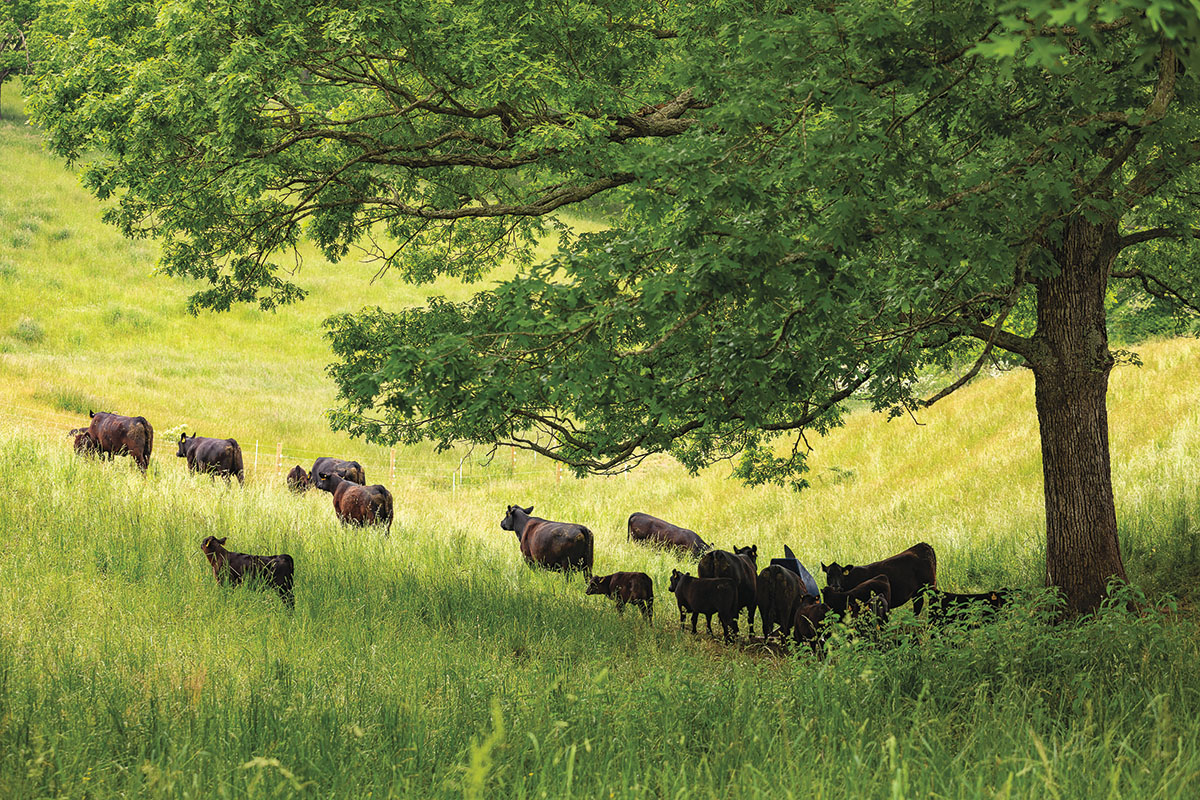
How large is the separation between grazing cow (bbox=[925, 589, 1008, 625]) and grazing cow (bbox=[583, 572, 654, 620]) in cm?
350

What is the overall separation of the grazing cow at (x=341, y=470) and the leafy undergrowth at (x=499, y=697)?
6354 millimetres

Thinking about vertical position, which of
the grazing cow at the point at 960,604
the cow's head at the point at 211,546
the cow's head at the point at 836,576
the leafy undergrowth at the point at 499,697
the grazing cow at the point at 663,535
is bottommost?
the leafy undergrowth at the point at 499,697

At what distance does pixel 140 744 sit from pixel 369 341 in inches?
266

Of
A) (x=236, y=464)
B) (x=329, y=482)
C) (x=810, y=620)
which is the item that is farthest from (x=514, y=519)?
(x=810, y=620)

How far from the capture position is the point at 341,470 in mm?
18250

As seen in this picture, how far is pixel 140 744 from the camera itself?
15.3 feet

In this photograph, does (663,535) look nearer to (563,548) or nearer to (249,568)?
(563,548)

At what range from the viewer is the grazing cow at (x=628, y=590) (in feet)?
36.0

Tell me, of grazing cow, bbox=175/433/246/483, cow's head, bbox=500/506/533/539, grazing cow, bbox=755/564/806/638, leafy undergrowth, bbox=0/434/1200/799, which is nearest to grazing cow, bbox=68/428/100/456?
grazing cow, bbox=175/433/246/483

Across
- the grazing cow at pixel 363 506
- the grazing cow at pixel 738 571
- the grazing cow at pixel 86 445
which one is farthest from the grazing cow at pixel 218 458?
the grazing cow at pixel 738 571

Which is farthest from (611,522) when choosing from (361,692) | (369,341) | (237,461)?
(361,692)

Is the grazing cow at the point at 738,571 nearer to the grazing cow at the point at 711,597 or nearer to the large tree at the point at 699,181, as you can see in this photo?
the grazing cow at the point at 711,597

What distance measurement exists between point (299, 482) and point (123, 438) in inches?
147

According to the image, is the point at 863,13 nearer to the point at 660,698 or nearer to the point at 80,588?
the point at 660,698
